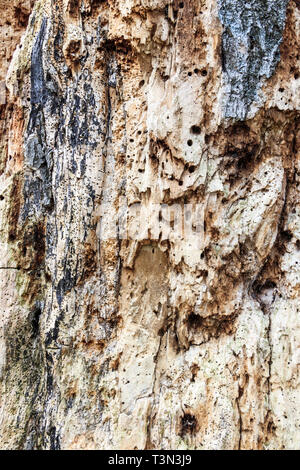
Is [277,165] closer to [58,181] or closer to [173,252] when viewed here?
[173,252]

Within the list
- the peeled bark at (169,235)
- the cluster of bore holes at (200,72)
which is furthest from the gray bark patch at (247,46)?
the cluster of bore holes at (200,72)

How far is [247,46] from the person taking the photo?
264 centimetres

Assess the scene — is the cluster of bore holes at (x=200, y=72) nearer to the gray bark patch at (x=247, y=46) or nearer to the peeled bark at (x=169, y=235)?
the peeled bark at (x=169, y=235)

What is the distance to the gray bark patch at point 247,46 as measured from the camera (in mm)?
2641

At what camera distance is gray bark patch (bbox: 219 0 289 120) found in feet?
8.66

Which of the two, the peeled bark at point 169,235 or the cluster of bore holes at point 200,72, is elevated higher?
the cluster of bore holes at point 200,72

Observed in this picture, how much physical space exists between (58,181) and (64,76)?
747 mm

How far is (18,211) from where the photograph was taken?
3.20m

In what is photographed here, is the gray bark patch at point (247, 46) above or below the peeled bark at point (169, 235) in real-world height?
above

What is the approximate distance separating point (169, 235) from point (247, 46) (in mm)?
1250

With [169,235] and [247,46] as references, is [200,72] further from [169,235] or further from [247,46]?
[169,235]

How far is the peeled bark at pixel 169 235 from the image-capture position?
8.66 ft

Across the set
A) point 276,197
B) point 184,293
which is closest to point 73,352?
point 184,293

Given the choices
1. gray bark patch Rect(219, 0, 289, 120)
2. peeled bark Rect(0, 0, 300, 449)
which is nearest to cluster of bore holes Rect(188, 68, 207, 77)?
peeled bark Rect(0, 0, 300, 449)
